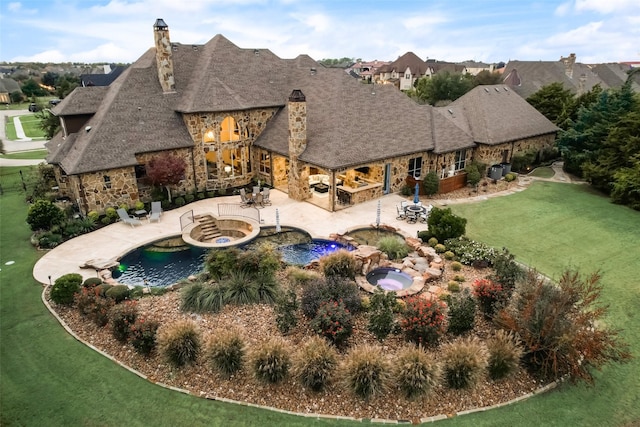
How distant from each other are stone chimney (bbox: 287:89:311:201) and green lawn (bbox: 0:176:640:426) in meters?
11.2

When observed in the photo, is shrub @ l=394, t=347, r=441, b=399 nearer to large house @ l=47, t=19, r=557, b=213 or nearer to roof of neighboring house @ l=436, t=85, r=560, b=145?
large house @ l=47, t=19, r=557, b=213

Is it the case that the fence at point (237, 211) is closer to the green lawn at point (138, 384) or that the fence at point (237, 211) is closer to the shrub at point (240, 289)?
the shrub at point (240, 289)

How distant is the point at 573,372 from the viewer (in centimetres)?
928

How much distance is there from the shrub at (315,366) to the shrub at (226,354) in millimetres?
1395

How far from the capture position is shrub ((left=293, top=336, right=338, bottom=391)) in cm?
881

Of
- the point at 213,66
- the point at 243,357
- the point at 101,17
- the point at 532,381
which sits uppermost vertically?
the point at 101,17

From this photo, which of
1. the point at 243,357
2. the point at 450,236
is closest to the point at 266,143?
the point at 450,236

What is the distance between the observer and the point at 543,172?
91.8 feet

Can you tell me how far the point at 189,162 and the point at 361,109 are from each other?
10501 mm

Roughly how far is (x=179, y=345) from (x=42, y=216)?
40.5ft

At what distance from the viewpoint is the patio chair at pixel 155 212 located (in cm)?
1938

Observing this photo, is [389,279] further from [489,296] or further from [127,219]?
[127,219]

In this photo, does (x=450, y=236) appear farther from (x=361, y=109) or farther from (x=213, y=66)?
(x=213, y=66)

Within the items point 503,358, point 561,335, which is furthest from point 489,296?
point 503,358
